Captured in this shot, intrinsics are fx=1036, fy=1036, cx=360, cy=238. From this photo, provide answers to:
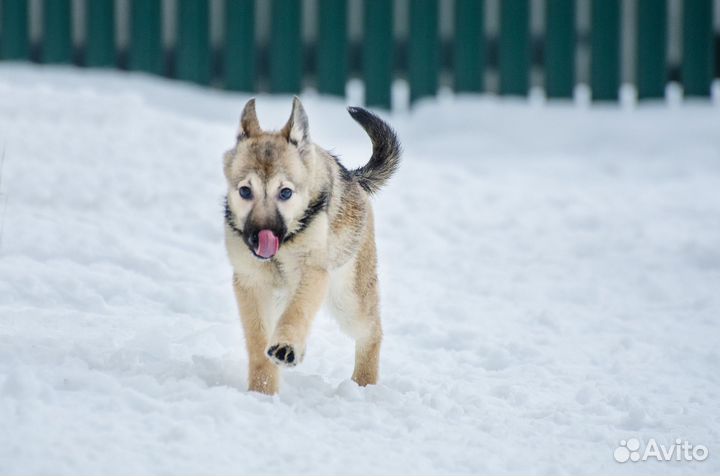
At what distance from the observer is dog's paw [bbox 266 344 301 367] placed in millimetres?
3846

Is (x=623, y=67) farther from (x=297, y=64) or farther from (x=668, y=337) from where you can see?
(x=668, y=337)

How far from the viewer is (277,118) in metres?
9.33

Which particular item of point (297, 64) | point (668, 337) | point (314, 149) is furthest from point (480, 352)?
point (297, 64)

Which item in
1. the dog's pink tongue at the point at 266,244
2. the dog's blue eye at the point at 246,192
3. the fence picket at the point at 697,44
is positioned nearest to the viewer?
the dog's pink tongue at the point at 266,244

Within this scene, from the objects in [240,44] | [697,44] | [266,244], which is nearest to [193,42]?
[240,44]

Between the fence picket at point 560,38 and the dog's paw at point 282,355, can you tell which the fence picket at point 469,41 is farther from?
the dog's paw at point 282,355

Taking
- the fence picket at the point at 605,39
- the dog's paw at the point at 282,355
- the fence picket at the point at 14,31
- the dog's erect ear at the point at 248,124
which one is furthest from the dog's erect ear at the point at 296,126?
the fence picket at the point at 14,31

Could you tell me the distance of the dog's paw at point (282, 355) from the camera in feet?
12.6

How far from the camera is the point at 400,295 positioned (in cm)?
650

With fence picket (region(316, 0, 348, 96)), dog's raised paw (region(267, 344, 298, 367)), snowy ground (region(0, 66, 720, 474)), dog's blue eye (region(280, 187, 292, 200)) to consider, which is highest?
dog's blue eye (region(280, 187, 292, 200))

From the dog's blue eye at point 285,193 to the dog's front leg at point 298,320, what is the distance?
320mm

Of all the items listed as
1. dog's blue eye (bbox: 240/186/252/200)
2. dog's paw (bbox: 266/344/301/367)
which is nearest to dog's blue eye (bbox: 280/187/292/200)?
dog's blue eye (bbox: 240/186/252/200)

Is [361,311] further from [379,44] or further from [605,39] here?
[605,39]

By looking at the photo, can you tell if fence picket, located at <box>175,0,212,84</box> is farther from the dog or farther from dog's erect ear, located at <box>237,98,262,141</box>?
dog's erect ear, located at <box>237,98,262,141</box>
